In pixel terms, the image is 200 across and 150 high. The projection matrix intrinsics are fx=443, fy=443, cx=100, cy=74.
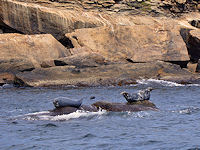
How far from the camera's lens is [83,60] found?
30031mm

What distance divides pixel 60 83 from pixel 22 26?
10.4 m

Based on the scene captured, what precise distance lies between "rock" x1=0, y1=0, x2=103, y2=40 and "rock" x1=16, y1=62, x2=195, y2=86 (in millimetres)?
8406

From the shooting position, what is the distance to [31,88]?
25.9 meters

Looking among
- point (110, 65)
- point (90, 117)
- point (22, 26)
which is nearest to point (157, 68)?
point (110, 65)

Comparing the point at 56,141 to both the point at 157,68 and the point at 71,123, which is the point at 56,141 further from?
the point at 157,68

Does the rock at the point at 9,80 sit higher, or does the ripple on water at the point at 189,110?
the ripple on water at the point at 189,110

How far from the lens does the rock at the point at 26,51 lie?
29.0 metres

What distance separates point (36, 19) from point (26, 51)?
5152 mm

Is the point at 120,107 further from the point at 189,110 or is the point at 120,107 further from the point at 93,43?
the point at 93,43

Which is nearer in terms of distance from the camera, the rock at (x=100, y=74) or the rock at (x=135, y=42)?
the rock at (x=100, y=74)

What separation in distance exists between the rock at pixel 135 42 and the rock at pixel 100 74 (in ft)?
8.06

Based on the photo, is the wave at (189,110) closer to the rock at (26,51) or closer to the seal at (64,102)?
the seal at (64,102)

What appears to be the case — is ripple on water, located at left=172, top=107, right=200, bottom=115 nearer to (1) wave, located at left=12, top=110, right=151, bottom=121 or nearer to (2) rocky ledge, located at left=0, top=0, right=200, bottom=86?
(1) wave, located at left=12, top=110, right=151, bottom=121

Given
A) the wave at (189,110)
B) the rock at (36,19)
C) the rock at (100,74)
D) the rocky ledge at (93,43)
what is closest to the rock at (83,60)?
the rocky ledge at (93,43)
